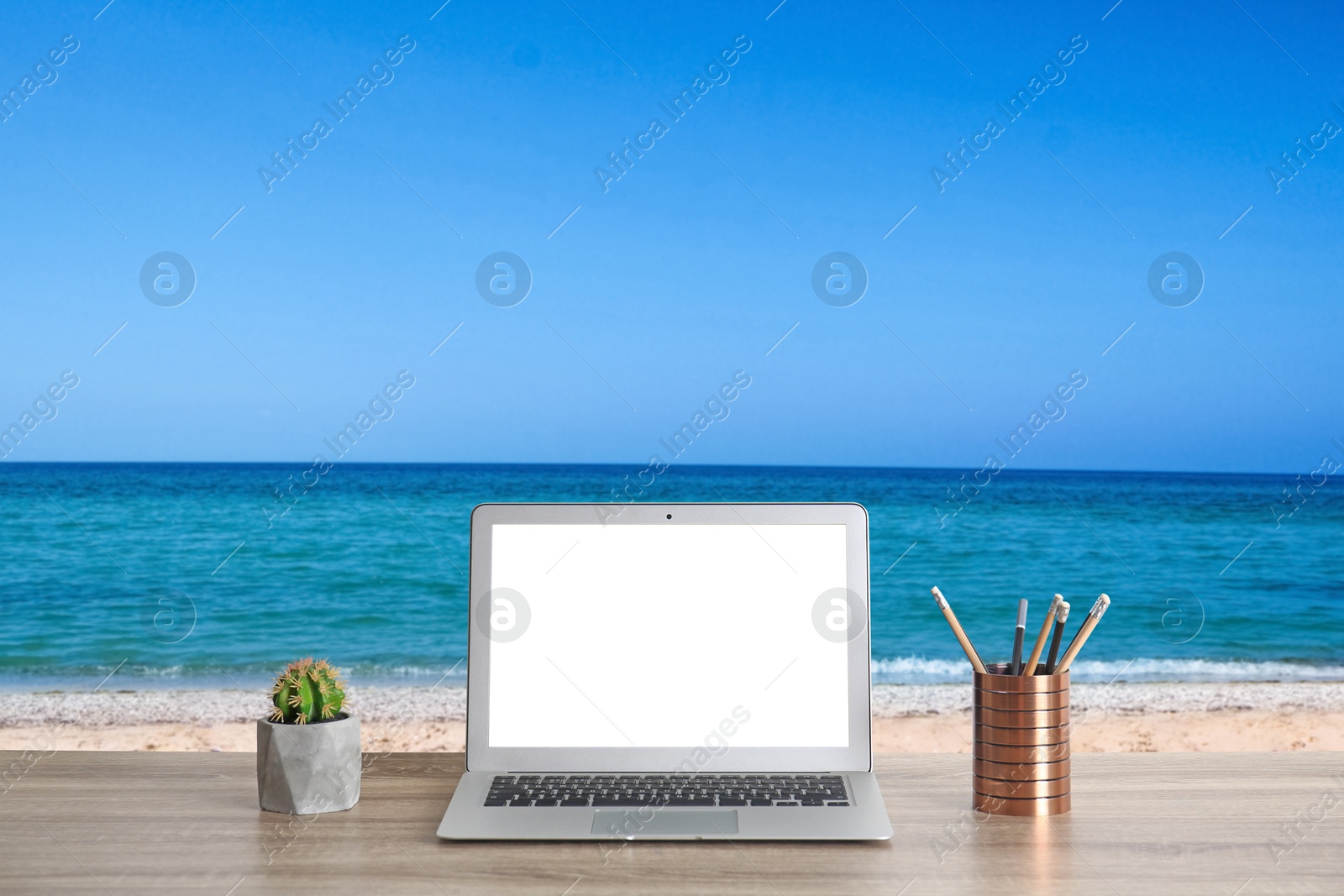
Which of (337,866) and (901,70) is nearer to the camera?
(337,866)

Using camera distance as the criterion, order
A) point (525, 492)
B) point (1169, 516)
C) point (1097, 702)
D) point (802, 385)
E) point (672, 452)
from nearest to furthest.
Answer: point (672, 452) → point (1097, 702) → point (802, 385) → point (1169, 516) → point (525, 492)

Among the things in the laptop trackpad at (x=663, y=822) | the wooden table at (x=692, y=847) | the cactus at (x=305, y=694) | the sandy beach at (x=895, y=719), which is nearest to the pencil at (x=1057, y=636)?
the wooden table at (x=692, y=847)

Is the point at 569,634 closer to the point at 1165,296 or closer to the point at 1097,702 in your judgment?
the point at 1097,702

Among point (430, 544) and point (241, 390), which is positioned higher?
point (241, 390)

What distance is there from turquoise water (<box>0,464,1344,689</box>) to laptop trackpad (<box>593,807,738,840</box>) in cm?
604

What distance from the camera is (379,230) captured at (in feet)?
33.1

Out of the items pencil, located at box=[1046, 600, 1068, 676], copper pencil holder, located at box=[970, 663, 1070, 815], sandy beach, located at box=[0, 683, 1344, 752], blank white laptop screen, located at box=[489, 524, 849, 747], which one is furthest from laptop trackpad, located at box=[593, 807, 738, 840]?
sandy beach, located at box=[0, 683, 1344, 752]

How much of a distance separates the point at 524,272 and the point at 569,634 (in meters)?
9.36

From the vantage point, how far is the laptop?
108 centimetres

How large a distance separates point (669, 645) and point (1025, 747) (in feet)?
1.34

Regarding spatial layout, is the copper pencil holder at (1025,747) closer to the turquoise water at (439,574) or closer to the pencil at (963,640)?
the pencil at (963,640)

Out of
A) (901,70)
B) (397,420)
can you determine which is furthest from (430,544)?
(901,70)

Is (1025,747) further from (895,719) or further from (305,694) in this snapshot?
(895,719)

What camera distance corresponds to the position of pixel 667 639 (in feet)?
3.65
